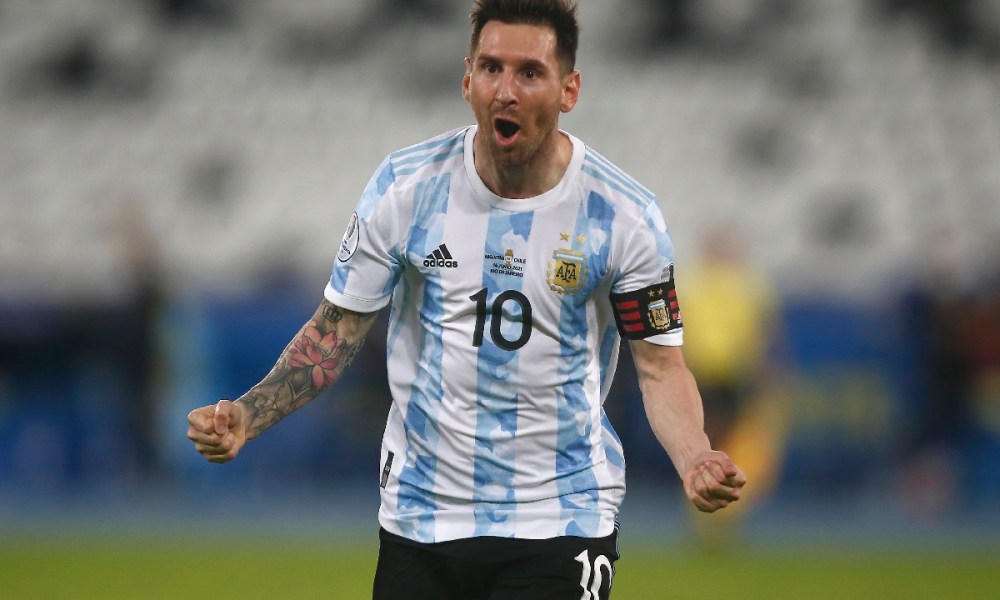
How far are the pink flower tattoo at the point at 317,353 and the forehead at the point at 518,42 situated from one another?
89cm

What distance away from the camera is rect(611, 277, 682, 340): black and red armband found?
400 centimetres

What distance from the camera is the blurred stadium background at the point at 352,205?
12.1 meters

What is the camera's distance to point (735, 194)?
1537 cm

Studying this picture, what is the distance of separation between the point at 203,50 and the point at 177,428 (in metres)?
5.15

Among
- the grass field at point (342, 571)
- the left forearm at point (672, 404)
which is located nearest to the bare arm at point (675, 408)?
the left forearm at point (672, 404)

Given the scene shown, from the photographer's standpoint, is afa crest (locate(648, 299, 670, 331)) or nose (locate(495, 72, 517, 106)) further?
afa crest (locate(648, 299, 670, 331))

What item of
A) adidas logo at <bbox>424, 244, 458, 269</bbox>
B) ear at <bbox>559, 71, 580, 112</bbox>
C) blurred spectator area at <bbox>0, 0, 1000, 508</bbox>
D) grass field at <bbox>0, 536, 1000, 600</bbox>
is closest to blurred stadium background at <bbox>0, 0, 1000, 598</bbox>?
blurred spectator area at <bbox>0, 0, 1000, 508</bbox>

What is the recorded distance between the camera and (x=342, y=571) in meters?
8.45

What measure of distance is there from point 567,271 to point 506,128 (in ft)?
1.38

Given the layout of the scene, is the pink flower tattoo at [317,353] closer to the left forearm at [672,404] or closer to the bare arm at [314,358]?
the bare arm at [314,358]

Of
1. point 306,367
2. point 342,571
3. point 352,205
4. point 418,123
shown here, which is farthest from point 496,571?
point 418,123

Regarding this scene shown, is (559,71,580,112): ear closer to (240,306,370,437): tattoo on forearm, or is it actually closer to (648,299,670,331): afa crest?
(648,299,670,331): afa crest

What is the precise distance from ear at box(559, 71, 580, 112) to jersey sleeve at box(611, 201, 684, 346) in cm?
36

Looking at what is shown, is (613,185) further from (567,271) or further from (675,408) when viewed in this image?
(675,408)
